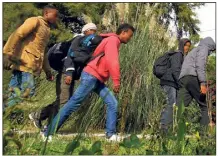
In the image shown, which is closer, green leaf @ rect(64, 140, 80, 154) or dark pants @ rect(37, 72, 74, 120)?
green leaf @ rect(64, 140, 80, 154)

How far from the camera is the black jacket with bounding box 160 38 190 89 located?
6.90 m

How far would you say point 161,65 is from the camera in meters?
7.02

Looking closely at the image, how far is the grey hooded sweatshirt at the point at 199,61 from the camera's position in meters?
6.46

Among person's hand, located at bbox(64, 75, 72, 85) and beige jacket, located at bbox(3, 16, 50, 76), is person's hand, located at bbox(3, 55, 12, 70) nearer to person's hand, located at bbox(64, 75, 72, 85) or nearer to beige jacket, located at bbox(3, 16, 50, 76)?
beige jacket, located at bbox(3, 16, 50, 76)

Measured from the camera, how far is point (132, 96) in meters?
7.04

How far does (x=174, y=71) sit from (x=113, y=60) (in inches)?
53.5

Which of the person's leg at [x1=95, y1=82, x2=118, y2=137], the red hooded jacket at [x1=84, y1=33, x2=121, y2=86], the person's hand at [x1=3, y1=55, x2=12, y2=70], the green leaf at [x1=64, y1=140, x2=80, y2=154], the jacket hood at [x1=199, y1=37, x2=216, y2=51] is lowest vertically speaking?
the green leaf at [x1=64, y1=140, x2=80, y2=154]

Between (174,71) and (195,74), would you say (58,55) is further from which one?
(195,74)

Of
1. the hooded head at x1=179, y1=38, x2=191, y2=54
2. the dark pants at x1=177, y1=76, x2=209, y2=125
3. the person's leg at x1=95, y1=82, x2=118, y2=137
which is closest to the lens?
the person's leg at x1=95, y1=82, x2=118, y2=137

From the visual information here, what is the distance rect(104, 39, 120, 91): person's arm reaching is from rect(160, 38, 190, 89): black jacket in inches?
47.3

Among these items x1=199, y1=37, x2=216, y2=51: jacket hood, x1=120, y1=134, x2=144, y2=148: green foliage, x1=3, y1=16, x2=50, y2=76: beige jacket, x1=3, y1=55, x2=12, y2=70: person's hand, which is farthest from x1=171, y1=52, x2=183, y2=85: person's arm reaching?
x1=3, y1=55, x2=12, y2=70: person's hand

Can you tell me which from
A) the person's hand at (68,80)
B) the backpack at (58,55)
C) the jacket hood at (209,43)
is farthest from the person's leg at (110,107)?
the jacket hood at (209,43)

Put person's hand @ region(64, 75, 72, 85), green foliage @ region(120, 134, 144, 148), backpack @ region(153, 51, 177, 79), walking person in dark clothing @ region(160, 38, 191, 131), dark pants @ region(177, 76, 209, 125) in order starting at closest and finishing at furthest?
green foliage @ region(120, 134, 144, 148) < person's hand @ region(64, 75, 72, 85) < dark pants @ region(177, 76, 209, 125) < walking person in dark clothing @ region(160, 38, 191, 131) < backpack @ region(153, 51, 177, 79)

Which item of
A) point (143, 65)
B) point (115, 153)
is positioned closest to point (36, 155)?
point (115, 153)
